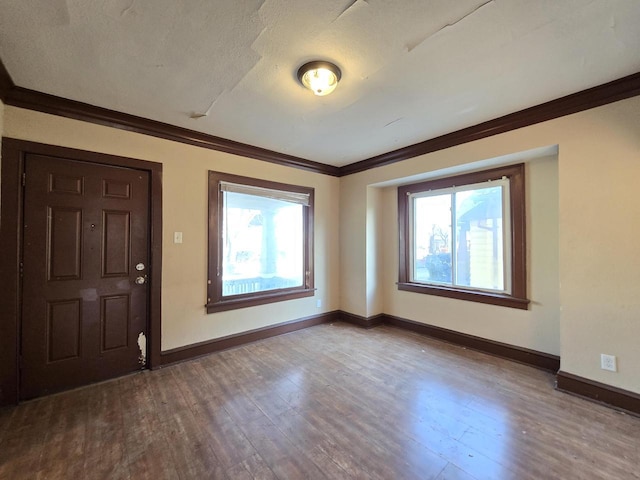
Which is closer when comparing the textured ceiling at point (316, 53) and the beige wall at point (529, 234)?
the textured ceiling at point (316, 53)

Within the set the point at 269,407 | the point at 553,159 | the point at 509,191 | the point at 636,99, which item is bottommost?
the point at 269,407

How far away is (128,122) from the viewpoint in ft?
8.68

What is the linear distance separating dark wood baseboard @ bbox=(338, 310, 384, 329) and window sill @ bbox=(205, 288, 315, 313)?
0.68 metres

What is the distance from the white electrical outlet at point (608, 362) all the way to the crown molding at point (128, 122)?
3744mm

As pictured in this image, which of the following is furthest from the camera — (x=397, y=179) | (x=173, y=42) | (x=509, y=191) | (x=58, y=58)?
(x=397, y=179)

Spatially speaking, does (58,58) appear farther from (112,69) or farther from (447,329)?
(447,329)

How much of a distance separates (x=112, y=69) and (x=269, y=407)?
Answer: 2.74 meters

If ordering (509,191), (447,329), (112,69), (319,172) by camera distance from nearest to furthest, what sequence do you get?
1. (112,69)
2. (509,191)
3. (447,329)
4. (319,172)

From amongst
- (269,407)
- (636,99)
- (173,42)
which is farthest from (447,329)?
(173,42)

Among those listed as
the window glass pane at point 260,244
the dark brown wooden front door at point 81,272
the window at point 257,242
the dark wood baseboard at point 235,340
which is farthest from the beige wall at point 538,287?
the dark brown wooden front door at point 81,272

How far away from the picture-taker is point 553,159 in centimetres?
275

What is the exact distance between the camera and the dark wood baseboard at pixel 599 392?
206cm

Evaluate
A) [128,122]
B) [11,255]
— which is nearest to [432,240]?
[128,122]

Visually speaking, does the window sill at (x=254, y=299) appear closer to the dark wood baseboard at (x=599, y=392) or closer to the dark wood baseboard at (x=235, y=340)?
the dark wood baseboard at (x=235, y=340)
